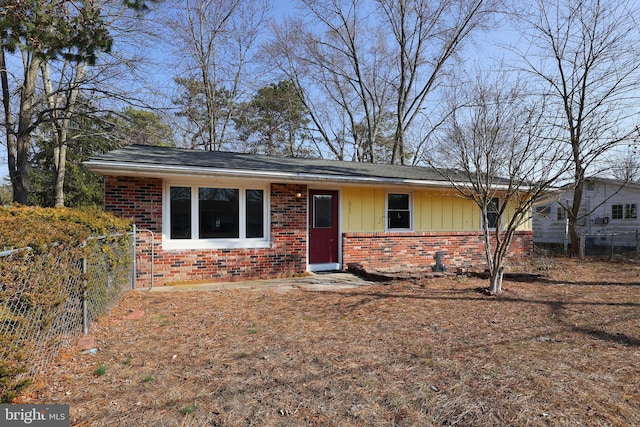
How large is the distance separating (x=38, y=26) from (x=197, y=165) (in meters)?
3.11

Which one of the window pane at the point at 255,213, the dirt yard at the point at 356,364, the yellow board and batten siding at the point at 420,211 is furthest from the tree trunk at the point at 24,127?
the yellow board and batten siding at the point at 420,211

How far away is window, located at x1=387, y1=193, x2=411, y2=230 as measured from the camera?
967cm

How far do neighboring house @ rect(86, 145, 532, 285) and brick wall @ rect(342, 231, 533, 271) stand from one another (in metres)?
0.03

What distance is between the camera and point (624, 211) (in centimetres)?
1833

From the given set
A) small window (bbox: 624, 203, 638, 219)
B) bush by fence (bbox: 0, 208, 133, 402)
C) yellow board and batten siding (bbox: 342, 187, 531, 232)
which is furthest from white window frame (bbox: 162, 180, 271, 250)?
small window (bbox: 624, 203, 638, 219)

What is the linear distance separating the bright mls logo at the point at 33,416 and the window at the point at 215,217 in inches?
197

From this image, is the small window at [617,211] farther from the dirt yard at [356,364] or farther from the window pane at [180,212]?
the window pane at [180,212]

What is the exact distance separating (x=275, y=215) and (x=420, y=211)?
434 cm

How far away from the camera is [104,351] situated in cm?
370

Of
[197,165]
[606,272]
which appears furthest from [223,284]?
[606,272]

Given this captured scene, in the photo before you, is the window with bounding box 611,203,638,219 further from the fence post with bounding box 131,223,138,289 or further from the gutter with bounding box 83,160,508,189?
the fence post with bounding box 131,223,138,289

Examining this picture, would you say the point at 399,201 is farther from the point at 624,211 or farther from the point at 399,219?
the point at 624,211

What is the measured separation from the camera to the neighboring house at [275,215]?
23.3 feet

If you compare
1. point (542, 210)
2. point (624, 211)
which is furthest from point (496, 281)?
point (624, 211)
